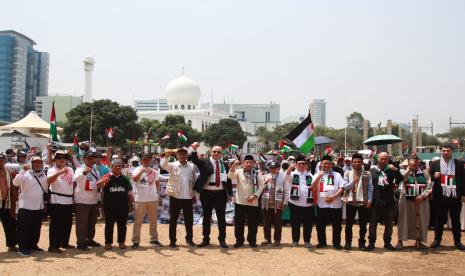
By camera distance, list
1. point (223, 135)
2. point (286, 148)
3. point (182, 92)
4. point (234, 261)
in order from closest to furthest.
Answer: point (234, 261) < point (286, 148) < point (223, 135) < point (182, 92)

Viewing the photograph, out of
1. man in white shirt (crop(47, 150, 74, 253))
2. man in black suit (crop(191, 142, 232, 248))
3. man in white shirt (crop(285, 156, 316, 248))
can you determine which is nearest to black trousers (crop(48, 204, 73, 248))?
man in white shirt (crop(47, 150, 74, 253))

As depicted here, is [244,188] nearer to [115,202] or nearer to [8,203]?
[115,202]

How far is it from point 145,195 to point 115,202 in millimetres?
658

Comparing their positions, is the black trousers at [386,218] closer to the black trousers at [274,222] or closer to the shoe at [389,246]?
the shoe at [389,246]

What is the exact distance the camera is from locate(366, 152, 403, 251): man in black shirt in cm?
968

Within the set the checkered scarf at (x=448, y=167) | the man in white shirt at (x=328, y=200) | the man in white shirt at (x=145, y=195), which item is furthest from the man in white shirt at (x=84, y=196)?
the checkered scarf at (x=448, y=167)

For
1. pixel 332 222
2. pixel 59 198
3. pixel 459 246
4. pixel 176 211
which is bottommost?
pixel 459 246

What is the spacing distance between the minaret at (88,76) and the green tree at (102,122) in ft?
113

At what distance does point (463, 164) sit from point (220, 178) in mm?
4886

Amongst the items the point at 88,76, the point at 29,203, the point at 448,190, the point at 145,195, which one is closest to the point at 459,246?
the point at 448,190

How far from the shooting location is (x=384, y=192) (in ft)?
32.0

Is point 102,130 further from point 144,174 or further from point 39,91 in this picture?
point 39,91

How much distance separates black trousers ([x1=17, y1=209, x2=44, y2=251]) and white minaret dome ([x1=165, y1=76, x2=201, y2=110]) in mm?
94934

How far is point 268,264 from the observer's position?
8281 millimetres
